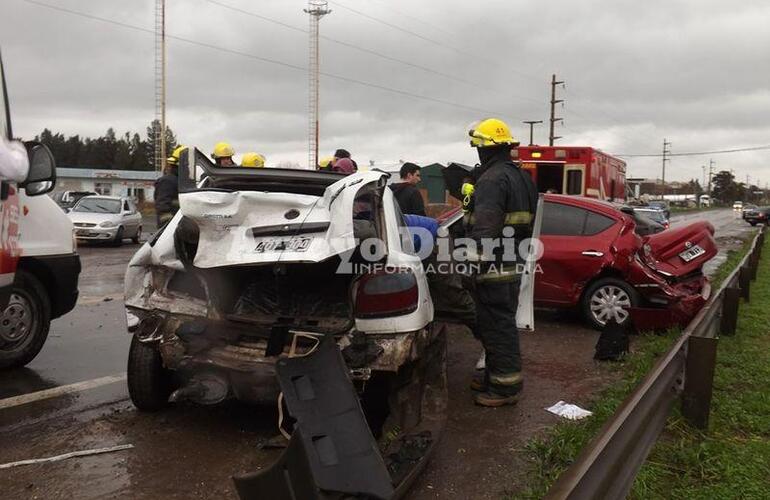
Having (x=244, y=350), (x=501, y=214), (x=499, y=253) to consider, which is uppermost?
(x=501, y=214)

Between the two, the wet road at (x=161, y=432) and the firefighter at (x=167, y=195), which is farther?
the firefighter at (x=167, y=195)

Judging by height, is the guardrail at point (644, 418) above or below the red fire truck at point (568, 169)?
below

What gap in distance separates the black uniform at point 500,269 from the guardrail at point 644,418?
1126 millimetres

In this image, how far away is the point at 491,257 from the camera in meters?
4.50

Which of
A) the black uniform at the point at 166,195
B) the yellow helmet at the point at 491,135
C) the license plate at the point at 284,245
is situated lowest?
the license plate at the point at 284,245

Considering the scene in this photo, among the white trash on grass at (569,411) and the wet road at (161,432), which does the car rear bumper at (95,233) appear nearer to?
the wet road at (161,432)

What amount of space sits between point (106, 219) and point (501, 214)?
50.4ft

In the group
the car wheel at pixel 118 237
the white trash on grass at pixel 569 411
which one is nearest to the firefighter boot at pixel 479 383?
the white trash on grass at pixel 569 411

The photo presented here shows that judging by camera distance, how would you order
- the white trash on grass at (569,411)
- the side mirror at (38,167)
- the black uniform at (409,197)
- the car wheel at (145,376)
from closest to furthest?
the car wheel at (145,376), the side mirror at (38,167), the white trash on grass at (569,411), the black uniform at (409,197)

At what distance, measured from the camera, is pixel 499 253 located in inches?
179

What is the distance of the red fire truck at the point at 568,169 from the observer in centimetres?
1352

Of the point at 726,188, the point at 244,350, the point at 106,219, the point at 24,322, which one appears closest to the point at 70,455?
the point at 244,350

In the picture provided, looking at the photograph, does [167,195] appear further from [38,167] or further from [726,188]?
[726,188]

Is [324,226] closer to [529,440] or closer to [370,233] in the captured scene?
[370,233]
